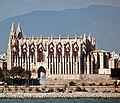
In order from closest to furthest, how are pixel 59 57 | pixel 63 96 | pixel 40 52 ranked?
pixel 63 96, pixel 59 57, pixel 40 52

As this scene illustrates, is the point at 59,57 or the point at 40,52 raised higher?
the point at 40,52

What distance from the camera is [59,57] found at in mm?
145125

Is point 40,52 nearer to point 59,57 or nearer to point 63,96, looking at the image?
point 59,57

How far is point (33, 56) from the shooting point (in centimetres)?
14825

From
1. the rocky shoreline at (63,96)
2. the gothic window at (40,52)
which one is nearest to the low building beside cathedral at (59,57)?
the gothic window at (40,52)

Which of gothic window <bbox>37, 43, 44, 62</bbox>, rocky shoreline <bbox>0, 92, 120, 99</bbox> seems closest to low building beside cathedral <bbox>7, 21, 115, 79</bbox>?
gothic window <bbox>37, 43, 44, 62</bbox>

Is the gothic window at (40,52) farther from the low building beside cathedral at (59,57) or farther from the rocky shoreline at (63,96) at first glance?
the rocky shoreline at (63,96)

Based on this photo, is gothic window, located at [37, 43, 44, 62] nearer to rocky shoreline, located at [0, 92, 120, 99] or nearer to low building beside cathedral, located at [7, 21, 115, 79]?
low building beside cathedral, located at [7, 21, 115, 79]

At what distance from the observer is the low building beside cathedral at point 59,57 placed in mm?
141450

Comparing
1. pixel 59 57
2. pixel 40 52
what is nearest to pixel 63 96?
pixel 59 57

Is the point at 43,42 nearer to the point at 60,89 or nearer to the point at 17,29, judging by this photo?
the point at 17,29

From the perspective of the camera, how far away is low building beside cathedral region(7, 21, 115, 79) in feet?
464

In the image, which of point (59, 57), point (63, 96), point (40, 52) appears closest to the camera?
point (63, 96)

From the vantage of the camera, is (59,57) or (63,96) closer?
(63,96)
